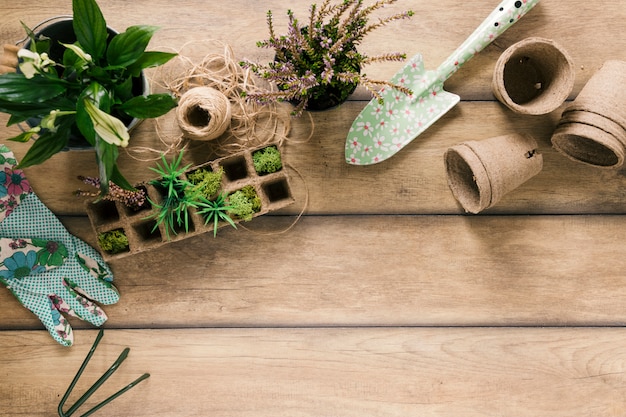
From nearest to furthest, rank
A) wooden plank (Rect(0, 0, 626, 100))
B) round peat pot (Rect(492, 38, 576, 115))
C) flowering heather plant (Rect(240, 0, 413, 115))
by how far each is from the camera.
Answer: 1. flowering heather plant (Rect(240, 0, 413, 115))
2. round peat pot (Rect(492, 38, 576, 115))
3. wooden plank (Rect(0, 0, 626, 100))

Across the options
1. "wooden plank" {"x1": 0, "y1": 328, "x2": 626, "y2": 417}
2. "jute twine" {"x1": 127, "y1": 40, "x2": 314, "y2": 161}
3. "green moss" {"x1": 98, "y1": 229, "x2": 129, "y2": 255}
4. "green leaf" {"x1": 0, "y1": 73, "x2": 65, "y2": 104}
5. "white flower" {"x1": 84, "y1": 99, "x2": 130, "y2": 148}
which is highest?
"green leaf" {"x1": 0, "y1": 73, "x2": 65, "y2": 104}

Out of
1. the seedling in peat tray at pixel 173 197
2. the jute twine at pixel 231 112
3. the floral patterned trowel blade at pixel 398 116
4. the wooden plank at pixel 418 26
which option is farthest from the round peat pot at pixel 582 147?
the seedling in peat tray at pixel 173 197

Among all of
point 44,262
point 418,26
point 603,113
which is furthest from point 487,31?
point 44,262

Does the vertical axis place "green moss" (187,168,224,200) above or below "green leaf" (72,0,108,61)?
below

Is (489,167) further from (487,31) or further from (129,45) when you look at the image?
(129,45)

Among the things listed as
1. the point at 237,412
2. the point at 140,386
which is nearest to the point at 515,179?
the point at 237,412

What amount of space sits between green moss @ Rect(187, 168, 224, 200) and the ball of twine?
7 centimetres

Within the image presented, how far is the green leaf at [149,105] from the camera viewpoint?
31.1 inches

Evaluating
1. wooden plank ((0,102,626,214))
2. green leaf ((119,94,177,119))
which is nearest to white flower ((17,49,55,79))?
green leaf ((119,94,177,119))

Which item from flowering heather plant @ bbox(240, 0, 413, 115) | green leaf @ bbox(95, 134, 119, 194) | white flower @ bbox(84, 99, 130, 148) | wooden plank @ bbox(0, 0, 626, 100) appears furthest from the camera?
wooden plank @ bbox(0, 0, 626, 100)

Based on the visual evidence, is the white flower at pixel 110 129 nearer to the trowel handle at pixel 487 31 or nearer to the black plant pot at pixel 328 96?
the black plant pot at pixel 328 96

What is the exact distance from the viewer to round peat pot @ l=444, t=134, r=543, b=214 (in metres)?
0.99

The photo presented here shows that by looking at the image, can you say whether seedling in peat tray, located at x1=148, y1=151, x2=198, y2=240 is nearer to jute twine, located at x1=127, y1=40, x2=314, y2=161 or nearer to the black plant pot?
jute twine, located at x1=127, y1=40, x2=314, y2=161

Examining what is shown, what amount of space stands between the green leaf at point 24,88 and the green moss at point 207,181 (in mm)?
300
